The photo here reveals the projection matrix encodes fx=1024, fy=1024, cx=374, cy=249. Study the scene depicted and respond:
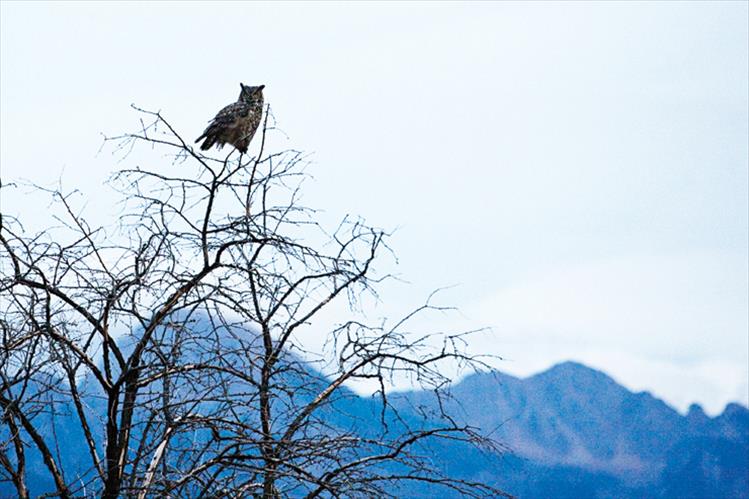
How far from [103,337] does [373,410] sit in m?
1.43

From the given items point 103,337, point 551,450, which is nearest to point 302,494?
point 103,337

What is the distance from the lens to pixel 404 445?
496 centimetres

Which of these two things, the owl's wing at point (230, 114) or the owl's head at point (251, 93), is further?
the owl's head at point (251, 93)

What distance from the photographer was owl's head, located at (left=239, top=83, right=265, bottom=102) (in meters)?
8.04

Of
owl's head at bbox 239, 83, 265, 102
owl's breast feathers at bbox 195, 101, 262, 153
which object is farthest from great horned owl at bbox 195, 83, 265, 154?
owl's head at bbox 239, 83, 265, 102

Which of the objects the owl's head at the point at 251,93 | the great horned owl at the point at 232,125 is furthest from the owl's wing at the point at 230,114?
the owl's head at the point at 251,93

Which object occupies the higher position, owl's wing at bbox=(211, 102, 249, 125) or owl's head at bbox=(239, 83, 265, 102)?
owl's head at bbox=(239, 83, 265, 102)

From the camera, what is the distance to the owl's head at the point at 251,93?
8.04 m

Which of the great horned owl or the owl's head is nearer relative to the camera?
the great horned owl

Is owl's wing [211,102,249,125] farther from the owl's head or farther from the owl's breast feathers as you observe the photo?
the owl's head

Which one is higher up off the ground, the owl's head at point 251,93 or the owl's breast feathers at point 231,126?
the owl's head at point 251,93

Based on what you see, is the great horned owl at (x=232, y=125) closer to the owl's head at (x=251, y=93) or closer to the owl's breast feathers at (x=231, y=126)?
the owl's breast feathers at (x=231, y=126)

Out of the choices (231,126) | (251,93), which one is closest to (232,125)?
(231,126)

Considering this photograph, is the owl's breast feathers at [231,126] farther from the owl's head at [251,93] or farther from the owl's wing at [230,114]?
the owl's head at [251,93]
